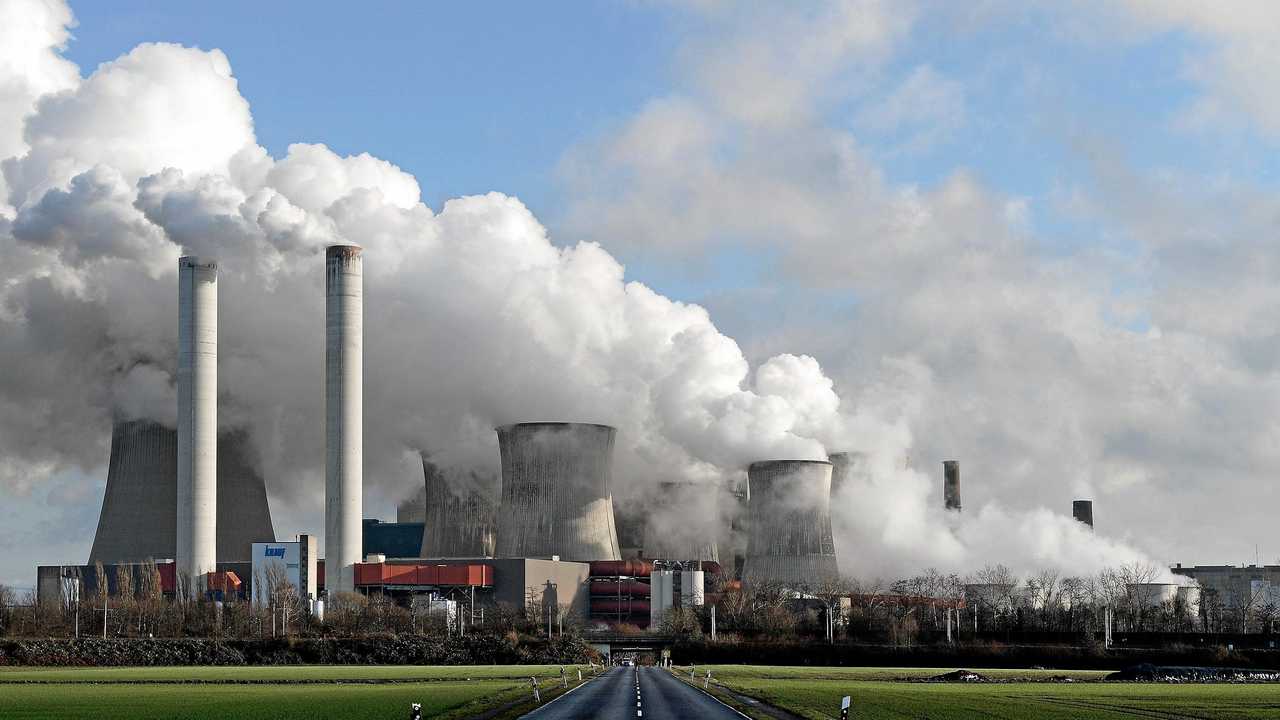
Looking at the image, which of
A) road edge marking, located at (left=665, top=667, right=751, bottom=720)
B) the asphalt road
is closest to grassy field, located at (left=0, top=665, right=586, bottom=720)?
the asphalt road

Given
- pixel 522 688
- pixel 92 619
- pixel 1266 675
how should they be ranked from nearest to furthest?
1. pixel 522 688
2. pixel 1266 675
3. pixel 92 619

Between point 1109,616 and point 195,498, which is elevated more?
point 195,498

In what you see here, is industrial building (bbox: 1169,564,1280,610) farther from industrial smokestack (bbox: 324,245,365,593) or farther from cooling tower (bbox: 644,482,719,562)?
industrial smokestack (bbox: 324,245,365,593)

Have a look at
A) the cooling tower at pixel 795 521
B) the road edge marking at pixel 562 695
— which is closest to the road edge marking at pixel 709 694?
the road edge marking at pixel 562 695

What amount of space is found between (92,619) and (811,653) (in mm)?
35121

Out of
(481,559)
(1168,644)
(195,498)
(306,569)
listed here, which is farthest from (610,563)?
(1168,644)

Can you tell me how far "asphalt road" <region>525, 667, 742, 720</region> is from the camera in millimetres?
29531

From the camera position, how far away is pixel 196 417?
8550 centimetres

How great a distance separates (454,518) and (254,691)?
55.1 metres

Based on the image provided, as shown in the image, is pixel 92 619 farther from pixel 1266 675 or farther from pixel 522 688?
pixel 1266 675

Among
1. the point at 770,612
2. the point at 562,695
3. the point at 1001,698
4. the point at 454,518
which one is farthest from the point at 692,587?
the point at 562,695

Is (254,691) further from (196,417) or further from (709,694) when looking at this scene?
(196,417)

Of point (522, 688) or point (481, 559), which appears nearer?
point (522, 688)

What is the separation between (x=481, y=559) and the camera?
299 feet
